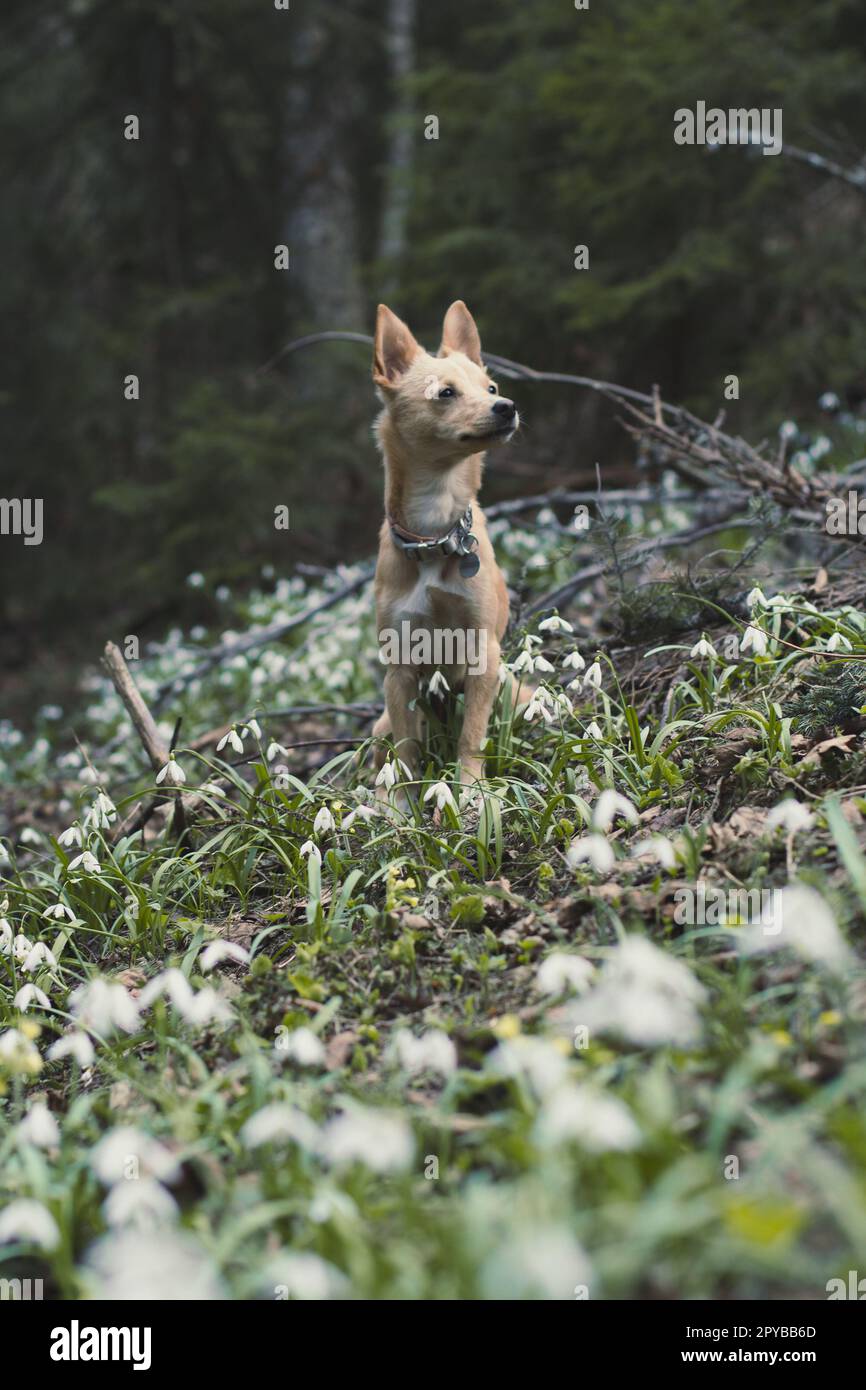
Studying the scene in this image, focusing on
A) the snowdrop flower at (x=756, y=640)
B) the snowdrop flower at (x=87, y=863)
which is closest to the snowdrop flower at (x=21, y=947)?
the snowdrop flower at (x=87, y=863)

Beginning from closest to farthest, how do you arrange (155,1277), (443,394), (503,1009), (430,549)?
(155,1277), (503,1009), (443,394), (430,549)

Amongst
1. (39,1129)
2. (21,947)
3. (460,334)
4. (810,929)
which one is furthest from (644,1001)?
(460,334)

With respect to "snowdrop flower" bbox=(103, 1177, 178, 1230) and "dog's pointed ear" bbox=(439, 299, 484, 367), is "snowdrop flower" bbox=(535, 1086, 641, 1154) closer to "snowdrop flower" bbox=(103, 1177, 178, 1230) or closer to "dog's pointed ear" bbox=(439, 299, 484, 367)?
"snowdrop flower" bbox=(103, 1177, 178, 1230)

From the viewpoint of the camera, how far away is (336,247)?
1258 centimetres

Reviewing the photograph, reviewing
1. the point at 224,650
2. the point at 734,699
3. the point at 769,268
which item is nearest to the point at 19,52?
the point at 769,268

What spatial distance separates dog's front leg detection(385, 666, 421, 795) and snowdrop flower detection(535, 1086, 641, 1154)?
8.92 ft

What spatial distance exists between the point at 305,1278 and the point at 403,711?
303 cm

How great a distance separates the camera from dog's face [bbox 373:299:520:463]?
14.2 ft

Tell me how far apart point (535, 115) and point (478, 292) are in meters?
1.72

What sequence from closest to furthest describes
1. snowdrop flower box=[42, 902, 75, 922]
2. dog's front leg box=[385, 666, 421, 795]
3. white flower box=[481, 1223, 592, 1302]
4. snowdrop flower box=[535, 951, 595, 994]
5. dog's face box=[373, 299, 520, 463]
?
white flower box=[481, 1223, 592, 1302]
snowdrop flower box=[535, 951, 595, 994]
snowdrop flower box=[42, 902, 75, 922]
dog's face box=[373, 299, 520, 463]
dog's front leg box=[385, 666, 421, 795]

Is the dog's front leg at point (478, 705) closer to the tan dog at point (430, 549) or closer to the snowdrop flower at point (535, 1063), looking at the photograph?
the tan dog at point (430, 549)

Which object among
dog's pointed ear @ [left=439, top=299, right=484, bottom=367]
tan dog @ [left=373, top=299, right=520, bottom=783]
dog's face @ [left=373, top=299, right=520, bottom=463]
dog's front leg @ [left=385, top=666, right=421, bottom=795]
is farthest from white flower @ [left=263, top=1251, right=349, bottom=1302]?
dog's pointed ear @ [left=439, top=299, right=484, bottom=367]

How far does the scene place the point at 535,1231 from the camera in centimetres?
175

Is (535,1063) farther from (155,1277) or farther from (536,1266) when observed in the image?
(155,1277)
